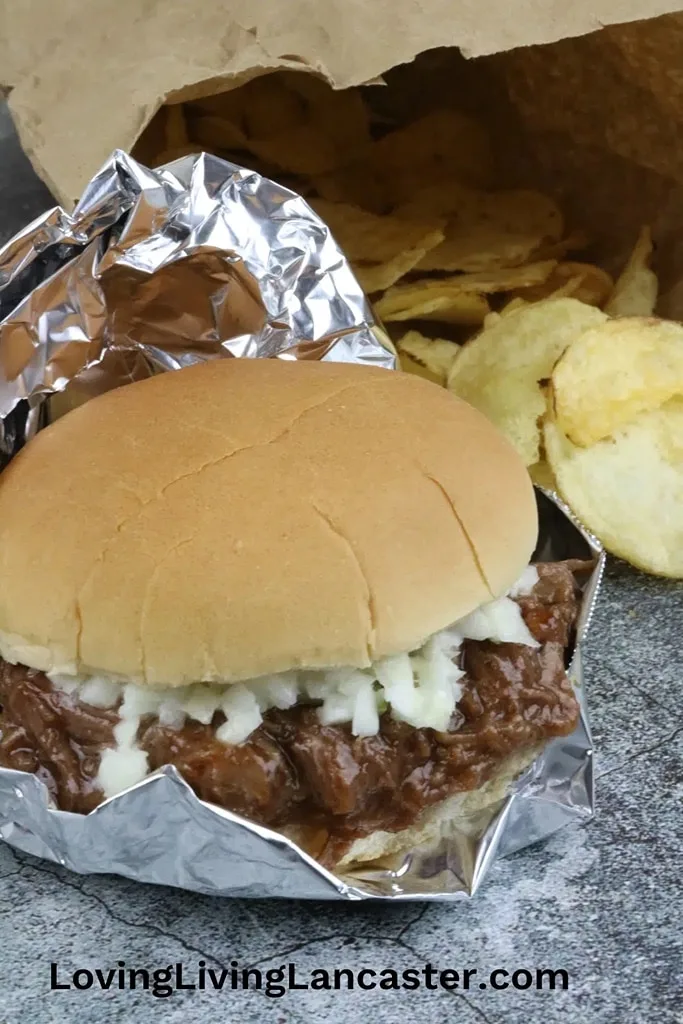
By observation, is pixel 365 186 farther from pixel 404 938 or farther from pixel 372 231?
pixel 404 938

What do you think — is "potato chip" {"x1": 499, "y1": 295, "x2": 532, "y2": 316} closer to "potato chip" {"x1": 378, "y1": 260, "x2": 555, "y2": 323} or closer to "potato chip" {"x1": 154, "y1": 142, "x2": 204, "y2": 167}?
"potato chip" {"x1": 378, "y1": 260, "x2": 555, "y2": 323}

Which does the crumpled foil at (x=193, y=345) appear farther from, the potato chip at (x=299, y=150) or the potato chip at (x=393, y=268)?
the potato chip at (x=299, y=150)

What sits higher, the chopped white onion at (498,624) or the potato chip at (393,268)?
the potato chip at (393,268)

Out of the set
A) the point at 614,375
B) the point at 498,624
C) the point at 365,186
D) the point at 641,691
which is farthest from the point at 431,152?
the point at 498,624

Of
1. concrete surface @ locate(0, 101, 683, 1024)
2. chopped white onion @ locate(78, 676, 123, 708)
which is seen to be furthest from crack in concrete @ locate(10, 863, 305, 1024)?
chopped white onion @ locate(78, 676, 123, 708)

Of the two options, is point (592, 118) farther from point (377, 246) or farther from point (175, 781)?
point (175, 781)

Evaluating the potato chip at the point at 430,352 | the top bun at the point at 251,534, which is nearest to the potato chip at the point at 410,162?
the potato chip at the point at 430,352
